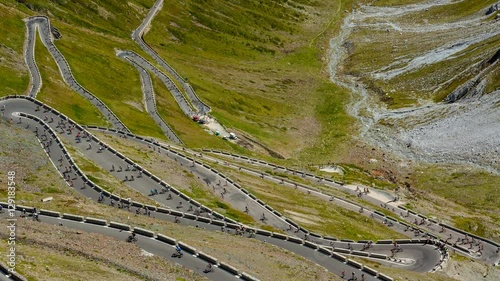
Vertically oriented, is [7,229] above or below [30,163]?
below

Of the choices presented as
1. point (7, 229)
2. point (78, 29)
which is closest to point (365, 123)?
point (78, 29)

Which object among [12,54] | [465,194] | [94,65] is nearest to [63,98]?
[12,54]

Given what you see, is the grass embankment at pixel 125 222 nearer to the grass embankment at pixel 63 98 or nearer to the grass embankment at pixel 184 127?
the grass embankment at pixel 63 98

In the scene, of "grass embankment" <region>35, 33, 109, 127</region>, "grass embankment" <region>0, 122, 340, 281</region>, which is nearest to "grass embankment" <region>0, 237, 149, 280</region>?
"grass embankment" <region>0, 122, 340, 281</region>

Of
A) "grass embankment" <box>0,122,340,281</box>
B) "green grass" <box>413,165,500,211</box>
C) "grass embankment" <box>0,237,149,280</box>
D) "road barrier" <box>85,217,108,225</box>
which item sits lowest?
"grass embankment" <box>0,237,149,280</box>

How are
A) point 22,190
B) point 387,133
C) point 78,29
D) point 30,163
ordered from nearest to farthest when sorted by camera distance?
point 22,190 < point 30,163 < point 387,133 < point 78,29

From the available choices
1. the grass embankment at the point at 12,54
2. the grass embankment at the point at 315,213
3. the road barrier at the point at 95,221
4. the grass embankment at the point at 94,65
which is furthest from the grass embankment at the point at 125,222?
the grass embankment at the point at 12,54

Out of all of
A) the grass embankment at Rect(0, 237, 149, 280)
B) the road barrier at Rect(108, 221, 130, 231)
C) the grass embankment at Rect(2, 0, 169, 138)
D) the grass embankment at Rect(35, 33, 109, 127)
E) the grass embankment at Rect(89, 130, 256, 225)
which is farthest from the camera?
the grass embankment at Rect(2, 0, 169, 138)

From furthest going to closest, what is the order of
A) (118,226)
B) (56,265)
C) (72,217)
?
(72,217), (118,226), (56,265)

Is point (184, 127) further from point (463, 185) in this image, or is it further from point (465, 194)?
point (465, 194)

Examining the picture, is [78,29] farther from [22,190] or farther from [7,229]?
[7,229]

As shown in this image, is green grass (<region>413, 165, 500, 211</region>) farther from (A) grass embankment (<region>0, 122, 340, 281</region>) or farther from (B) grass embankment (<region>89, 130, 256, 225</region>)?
(A) grass embankment (<region>0, 122, 340, 281</region>)
